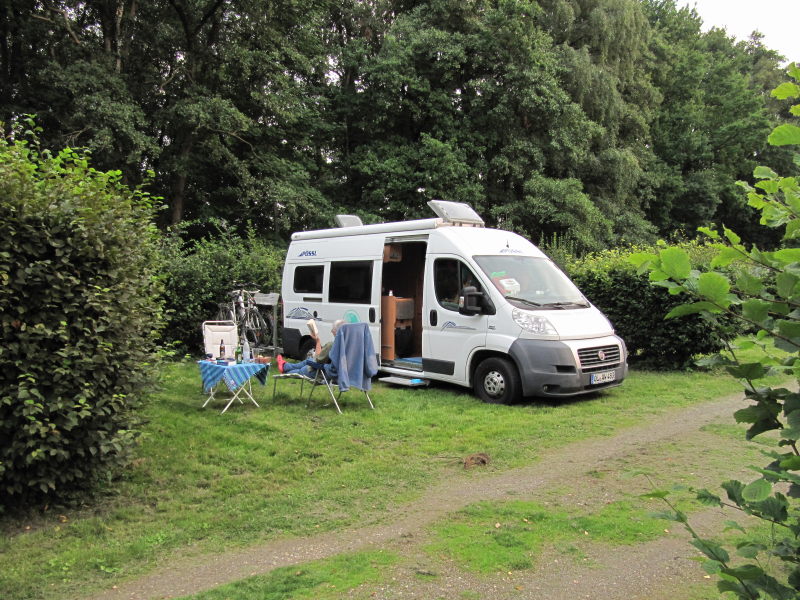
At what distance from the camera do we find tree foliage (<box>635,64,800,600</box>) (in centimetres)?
142

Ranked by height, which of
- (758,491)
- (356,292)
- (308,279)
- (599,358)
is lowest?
(599,358)

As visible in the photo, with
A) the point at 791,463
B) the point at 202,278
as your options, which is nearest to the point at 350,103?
the point at 202,278

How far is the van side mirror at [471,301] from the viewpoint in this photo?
866 cm

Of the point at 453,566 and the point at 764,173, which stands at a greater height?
the point at 764,173

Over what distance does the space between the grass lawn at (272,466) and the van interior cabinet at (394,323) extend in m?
1.01

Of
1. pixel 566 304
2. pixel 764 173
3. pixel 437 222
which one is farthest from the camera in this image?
pixel 437 222

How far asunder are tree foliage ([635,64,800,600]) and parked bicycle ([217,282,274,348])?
39.3 feet

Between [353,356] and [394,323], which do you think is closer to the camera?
[353,356]

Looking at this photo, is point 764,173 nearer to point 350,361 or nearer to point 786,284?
point 786,284

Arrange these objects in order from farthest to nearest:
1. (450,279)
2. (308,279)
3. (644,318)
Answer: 1. (308,279)
2. (644,318)
3. (450,279)

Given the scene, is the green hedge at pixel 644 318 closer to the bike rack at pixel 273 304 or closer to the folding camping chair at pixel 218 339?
the bike rack at pixel 273 304

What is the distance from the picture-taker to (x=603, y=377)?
8.52 m

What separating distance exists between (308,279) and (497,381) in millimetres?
4804

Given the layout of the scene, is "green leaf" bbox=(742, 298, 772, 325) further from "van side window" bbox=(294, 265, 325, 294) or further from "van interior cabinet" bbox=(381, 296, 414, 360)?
"van side window" bbox=(294, 265, 325, 294)
